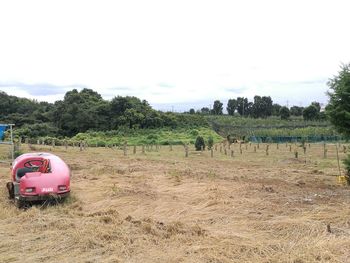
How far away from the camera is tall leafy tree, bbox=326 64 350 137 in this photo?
35.1 feet

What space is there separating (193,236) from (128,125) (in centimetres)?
3845

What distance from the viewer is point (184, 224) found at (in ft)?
22.0

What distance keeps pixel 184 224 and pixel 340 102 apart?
248 inches

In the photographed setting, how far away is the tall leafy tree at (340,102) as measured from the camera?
1071cm

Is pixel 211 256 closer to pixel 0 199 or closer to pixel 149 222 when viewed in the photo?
pixel 149 222

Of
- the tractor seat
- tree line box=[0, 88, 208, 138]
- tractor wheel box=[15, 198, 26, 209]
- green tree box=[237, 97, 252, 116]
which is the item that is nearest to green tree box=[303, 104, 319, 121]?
green tree box=[237, 97, 252, 116]

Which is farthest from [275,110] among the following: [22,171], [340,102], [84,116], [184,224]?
[184,224]

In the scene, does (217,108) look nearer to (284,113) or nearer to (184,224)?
(284,113)

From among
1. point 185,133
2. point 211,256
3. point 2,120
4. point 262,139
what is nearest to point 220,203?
point 211,256

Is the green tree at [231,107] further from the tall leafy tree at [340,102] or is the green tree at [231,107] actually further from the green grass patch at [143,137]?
the tall leafy tree at [340,102]

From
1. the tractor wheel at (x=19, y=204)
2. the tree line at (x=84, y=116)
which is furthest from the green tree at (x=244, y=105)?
the tractor wheel at (x=19, y=204)

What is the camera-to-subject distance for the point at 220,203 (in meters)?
8.34

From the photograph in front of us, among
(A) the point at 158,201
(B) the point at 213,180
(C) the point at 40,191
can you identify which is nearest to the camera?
(C) the point at 40,191

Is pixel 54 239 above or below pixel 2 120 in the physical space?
below
